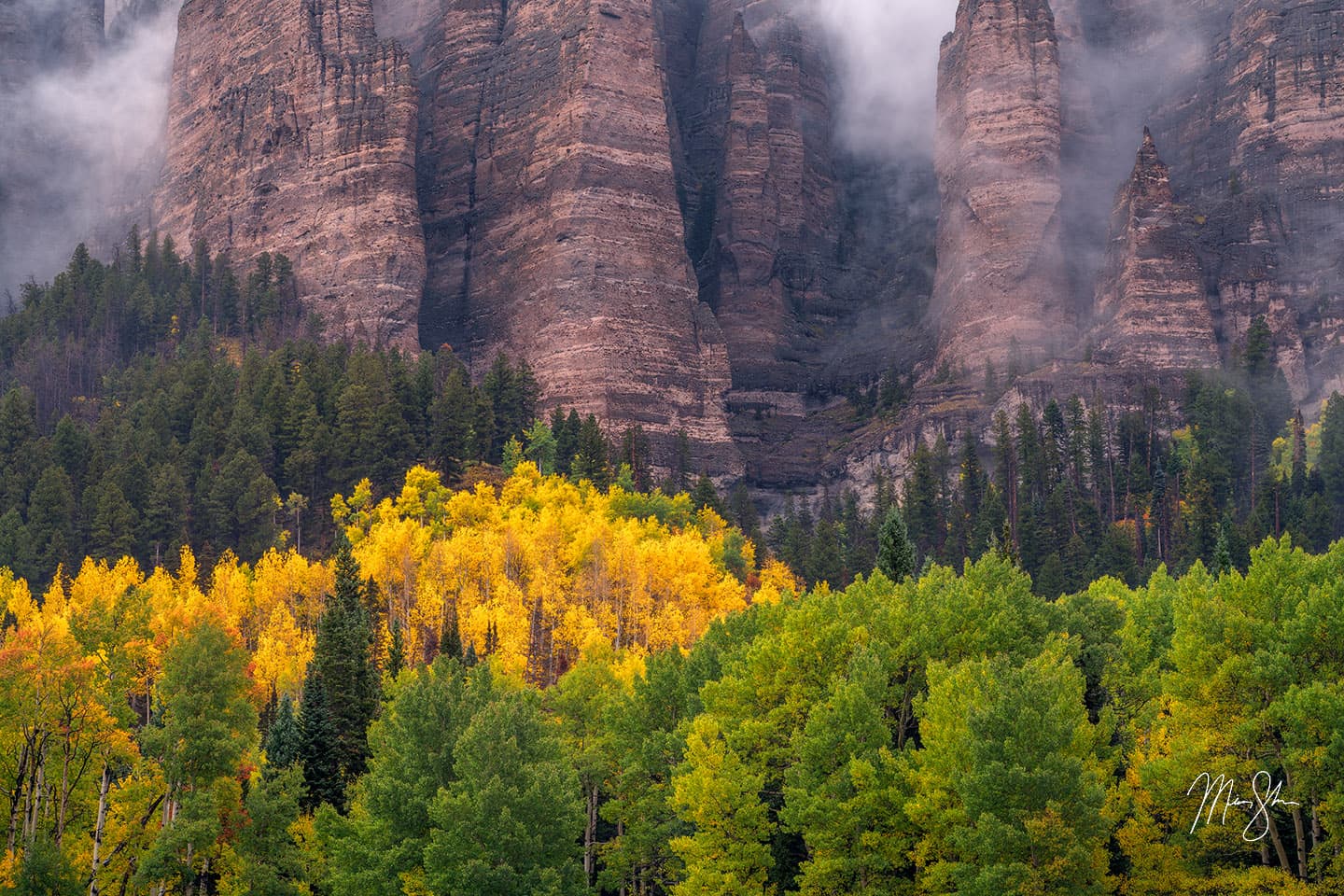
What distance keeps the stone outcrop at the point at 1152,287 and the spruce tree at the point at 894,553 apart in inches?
3672

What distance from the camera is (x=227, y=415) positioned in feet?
438

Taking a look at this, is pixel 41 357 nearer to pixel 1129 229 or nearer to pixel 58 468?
pixel 58 468

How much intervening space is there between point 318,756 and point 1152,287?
121 m

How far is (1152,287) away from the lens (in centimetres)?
17800

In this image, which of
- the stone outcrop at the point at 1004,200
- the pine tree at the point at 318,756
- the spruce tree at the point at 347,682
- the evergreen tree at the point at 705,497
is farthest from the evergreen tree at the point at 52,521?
the stone outcrop at the point at 1004,200

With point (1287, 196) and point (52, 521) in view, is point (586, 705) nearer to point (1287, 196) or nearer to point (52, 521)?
point (52, 521)

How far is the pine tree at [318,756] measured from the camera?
76.6 metres

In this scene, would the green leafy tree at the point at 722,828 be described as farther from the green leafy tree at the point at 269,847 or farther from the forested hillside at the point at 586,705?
the green leafy tree at the point at 269,847

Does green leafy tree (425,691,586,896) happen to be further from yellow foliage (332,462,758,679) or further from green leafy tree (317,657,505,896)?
yellow foliage (332,462,758,679)

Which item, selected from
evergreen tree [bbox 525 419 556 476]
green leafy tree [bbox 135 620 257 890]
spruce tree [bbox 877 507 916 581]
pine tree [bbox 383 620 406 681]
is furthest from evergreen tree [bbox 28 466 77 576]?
spruce tree [bbox 877 507 916 581]

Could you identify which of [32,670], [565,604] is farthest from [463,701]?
[565,604]

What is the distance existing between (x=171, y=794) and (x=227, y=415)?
67.8 meters

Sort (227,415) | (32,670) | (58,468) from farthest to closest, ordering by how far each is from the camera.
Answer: (227,415) → (58,468) → (32,670)

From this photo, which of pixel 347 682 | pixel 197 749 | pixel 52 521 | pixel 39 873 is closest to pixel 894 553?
pixel 347 682
